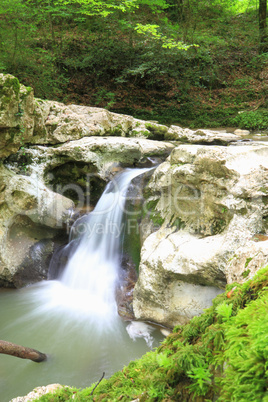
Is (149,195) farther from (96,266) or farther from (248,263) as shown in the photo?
(248,263)

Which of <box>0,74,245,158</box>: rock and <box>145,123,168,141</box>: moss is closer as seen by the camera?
<box>0,74,245,158</box>: rock

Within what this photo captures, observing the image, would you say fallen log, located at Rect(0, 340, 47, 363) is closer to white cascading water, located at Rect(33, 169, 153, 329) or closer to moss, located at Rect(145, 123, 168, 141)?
white cascading water, located at Rect(33, 169, 153, 329)

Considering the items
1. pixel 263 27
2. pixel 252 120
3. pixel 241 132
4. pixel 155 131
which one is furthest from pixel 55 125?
pixel 263 27

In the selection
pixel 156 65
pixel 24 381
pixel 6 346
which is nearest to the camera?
pixel 6 346

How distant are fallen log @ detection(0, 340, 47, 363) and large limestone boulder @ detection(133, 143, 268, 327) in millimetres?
1765

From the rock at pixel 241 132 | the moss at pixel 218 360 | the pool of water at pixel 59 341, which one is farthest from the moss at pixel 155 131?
the moss at pixel 218 360

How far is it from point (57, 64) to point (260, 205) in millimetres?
13161

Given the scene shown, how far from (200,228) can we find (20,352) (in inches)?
129

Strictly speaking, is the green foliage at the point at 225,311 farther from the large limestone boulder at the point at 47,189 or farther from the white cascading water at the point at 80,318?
the large limestone boulder at the point at 47,189

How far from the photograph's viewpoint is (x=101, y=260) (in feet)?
20.6

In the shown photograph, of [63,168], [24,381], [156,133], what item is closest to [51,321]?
[24,381]

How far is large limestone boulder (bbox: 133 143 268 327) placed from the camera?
394 cm

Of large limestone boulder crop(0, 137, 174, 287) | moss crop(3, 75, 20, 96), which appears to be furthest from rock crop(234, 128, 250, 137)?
moss crop(3, 75, 20, 96)

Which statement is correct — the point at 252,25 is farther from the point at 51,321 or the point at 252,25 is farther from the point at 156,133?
the point at 51,321
